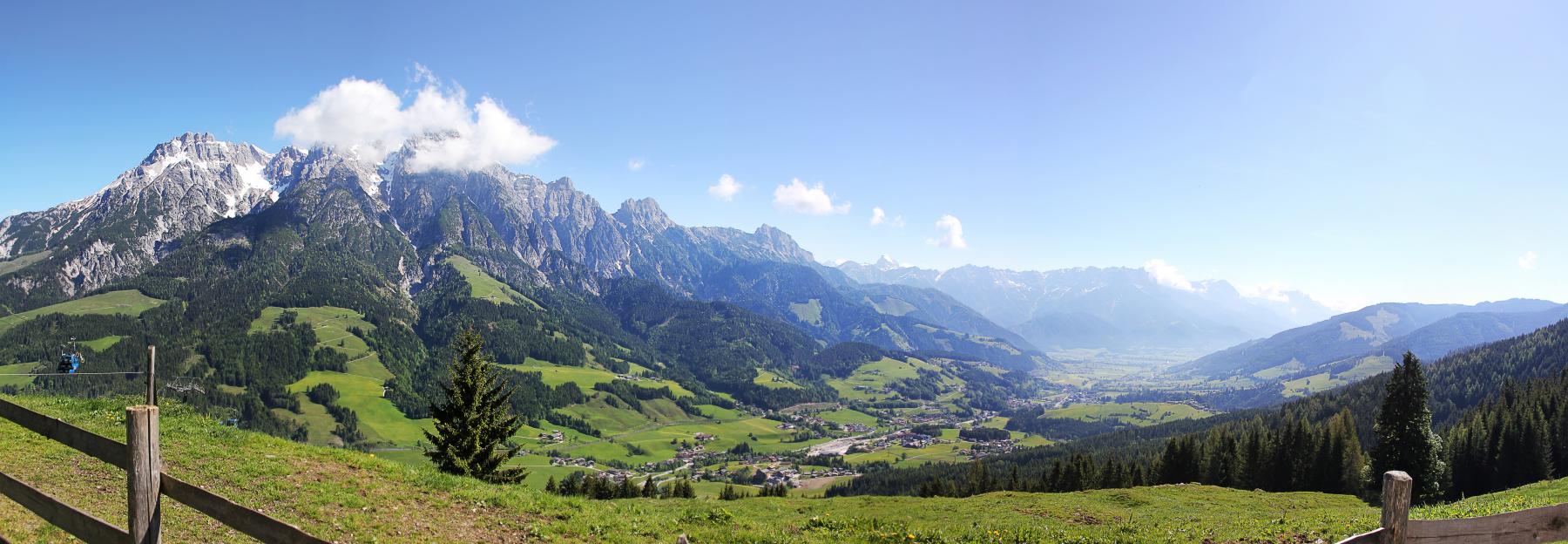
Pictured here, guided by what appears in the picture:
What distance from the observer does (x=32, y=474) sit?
58.2 ft

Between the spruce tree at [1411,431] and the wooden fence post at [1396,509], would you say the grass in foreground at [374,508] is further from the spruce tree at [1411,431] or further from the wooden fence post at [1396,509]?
the spruce tree at [1411,431]

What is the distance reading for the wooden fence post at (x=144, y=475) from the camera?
6934 mm

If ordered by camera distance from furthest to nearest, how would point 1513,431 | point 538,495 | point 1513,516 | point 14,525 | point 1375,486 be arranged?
point 1513,431 → point 1375,486 → point 538,495 → point 14,525 → point 1513,516

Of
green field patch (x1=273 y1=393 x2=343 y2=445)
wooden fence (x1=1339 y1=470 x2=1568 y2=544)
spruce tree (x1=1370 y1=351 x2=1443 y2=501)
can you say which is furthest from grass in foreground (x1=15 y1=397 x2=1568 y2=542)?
green field patch (x1=273 y1=393 x2=343 y2=445)

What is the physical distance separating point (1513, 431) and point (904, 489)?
354ft

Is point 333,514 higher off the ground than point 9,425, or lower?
lower

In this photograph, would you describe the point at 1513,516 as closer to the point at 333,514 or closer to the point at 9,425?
the point at 333,514

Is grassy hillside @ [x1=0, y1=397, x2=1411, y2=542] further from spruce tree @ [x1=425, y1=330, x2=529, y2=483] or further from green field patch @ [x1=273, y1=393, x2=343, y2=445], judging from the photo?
green field patch @ [x1=273, y1=393, x2=343, y2=445]

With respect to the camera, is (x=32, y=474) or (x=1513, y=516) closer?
(x=1513, y=516)

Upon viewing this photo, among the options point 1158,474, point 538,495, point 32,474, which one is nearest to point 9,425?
point 32,474

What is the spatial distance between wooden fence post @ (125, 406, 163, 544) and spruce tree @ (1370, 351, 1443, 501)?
7036 cm

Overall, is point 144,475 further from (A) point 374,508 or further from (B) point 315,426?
(B) point 315,426

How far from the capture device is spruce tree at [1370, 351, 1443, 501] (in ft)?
163

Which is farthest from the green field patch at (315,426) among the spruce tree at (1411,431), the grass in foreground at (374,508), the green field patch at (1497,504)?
the spruce tree at (1411,431)
